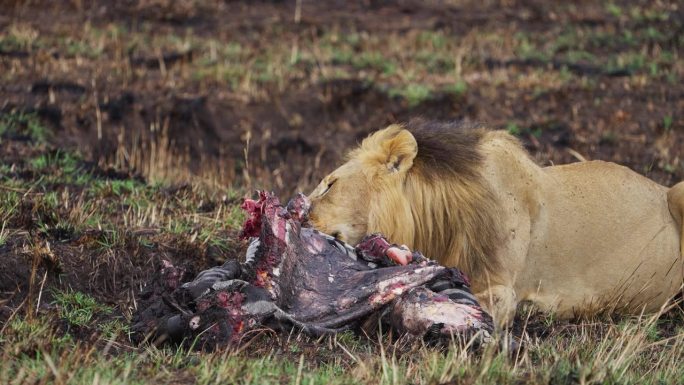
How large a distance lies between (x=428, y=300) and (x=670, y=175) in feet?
17.2

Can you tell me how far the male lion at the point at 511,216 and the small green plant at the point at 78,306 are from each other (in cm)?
116

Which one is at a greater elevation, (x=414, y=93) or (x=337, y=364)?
(x=337, y=364)

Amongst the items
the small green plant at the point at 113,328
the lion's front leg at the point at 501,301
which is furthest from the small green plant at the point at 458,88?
the small green plant at the point at 113,328

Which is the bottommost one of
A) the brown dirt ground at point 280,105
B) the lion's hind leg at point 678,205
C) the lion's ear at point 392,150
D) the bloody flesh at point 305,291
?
the brown dirt ground at point 280,105

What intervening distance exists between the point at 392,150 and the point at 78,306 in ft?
5.67

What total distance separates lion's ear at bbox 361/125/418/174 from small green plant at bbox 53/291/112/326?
4.99ft

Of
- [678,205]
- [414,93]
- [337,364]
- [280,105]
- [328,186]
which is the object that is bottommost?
[280,105]

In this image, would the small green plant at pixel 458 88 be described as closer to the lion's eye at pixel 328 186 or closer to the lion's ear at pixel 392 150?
the lion's ear at pixel 392 150

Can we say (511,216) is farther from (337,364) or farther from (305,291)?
(337,364)

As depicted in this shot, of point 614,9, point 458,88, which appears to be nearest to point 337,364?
point 458,88

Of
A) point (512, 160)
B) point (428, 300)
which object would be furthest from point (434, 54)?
point (428, 300)

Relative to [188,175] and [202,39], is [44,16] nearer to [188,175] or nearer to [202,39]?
[202,39]

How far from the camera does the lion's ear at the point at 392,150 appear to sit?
5402mm

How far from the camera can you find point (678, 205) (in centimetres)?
612
